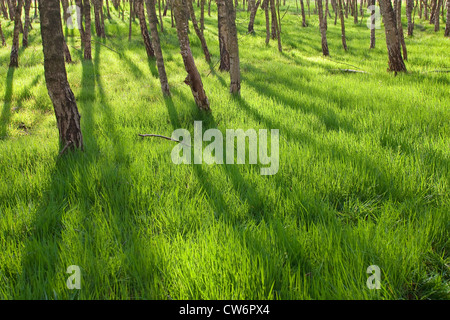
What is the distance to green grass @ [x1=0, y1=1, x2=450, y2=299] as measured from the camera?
59.6 inches

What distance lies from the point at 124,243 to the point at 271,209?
3.62ft

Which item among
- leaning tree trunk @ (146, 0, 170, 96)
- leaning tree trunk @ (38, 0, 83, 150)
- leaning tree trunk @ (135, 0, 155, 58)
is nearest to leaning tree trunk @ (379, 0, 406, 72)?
leaning tree trunk @ (146, 0, 170, 96)

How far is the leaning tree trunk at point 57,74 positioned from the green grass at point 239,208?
0.29 metres

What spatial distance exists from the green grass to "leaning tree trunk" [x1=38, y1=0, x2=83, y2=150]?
0.96ft

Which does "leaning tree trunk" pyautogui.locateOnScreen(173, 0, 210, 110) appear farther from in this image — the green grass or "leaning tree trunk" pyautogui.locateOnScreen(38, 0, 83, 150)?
"leaning tree trunk" pyautogui.locateOnScreen(38, 0, 83, 150)

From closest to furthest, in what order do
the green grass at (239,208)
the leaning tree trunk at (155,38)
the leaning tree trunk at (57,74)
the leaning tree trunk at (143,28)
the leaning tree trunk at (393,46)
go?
the green grass at (239,208) < the leaning tree trunk at (57,74) < the leaning tree trunk at (155,38) < the leaning tree trunk at (393,46) < the leaning tree trunk at (143,28)

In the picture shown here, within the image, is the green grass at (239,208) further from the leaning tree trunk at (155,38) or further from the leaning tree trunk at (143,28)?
the leaning tree trunk at (143,28)

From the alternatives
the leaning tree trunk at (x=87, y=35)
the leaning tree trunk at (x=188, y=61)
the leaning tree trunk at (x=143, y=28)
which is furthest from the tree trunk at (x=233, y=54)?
the leaning tree trunk at (x=87, y=35)

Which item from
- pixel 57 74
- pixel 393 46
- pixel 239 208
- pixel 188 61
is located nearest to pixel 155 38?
pixel 188 61

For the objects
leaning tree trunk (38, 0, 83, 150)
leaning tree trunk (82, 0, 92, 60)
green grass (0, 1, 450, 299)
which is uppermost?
leaning tree trunk (82, 0, 92, 60)

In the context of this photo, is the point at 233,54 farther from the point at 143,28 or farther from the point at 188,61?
the point at 143,28

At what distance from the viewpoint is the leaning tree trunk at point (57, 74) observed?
313cm

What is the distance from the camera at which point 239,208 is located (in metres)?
2.25

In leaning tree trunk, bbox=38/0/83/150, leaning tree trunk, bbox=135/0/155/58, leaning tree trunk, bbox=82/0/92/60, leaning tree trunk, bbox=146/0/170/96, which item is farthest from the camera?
leaning tree trunk, bbox=135/0/155/58
